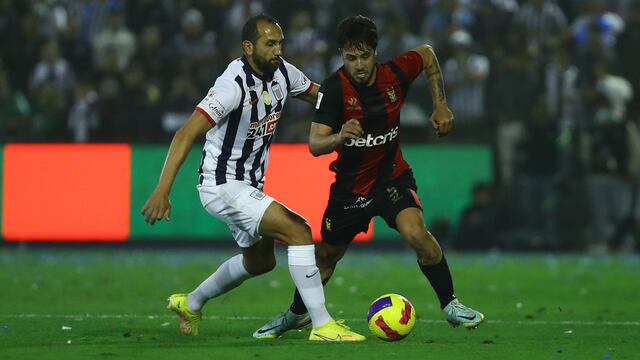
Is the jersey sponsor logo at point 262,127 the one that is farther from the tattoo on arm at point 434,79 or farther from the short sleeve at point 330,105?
the tattoo on arm at point 434,79

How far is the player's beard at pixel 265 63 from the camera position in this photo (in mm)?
9148

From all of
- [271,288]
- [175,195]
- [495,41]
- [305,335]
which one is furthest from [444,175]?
[305,335]

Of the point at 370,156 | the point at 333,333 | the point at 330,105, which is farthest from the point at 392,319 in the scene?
the point at 330,105

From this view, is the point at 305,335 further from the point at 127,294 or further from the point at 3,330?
the point at 127,294

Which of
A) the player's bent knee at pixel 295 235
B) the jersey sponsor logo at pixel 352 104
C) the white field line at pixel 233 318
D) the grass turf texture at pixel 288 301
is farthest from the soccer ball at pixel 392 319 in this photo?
the white field line at pixel 233 318

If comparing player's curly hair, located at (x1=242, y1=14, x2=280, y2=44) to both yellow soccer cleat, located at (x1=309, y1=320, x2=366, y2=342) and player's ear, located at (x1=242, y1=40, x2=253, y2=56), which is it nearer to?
player's ear, located at (x1=242, y1=40, x2=253, y2=56)

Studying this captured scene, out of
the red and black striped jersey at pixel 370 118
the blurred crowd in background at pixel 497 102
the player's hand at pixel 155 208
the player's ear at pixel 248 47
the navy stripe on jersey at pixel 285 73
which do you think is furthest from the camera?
the blurred crowd in background at pixel 497 102

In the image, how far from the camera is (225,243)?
62.2ft

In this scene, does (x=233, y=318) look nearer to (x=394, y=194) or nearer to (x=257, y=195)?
(x=257, y=195)

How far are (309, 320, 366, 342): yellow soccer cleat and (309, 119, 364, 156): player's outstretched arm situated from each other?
114 cm

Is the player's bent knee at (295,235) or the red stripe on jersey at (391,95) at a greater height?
the red stripe on jersey at (391,95)

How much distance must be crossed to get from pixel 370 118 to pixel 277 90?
0.70m

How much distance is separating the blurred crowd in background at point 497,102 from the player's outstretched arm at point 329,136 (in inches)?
385

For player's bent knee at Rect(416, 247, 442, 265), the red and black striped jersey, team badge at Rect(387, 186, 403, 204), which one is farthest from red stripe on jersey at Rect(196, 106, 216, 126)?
player's bent knee at Rect(416, 247, 442, 265)
